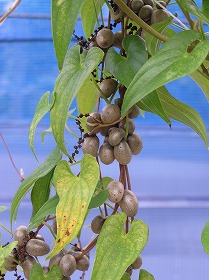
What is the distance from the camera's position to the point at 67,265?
63 cm

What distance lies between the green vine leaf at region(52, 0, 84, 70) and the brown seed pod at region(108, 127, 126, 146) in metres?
0.10

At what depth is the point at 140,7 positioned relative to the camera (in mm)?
664

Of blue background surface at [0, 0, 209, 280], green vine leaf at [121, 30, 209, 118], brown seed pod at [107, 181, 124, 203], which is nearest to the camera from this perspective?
green vine leaf at [121, 30, 209, 118]

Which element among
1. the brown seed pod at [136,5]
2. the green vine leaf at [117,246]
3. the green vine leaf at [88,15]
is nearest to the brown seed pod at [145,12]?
the brown seed pod at [136,5]

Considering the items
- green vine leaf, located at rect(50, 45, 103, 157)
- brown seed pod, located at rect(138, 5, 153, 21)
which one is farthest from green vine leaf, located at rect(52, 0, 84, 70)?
brown seed pod, located at rect(138, 5, 153, 21)

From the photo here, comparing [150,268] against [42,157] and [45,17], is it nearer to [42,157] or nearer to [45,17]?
[42,157]

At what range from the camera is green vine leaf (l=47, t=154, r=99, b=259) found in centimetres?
53

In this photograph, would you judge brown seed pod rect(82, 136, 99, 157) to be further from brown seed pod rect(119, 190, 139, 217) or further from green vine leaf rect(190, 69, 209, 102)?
green vine leaf rect(190, 69, 209, 102)

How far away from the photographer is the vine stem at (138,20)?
1.98 ft

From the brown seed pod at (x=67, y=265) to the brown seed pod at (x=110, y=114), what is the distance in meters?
0.15

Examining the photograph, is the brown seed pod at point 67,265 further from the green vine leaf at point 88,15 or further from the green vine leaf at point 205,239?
the green vine leaf at point 88,15

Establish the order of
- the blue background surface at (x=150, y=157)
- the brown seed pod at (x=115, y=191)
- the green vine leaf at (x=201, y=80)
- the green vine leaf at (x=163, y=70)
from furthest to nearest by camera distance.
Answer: the blue background surface at (x=150, y=157) < the green vine leaf at (x=201, y=80) < the brown seed pod at (x=115, y=191) < the green vine leaf at (x=163, y=70)

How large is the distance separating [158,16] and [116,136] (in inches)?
5.8

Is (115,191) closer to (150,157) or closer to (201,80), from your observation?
(201,80)
